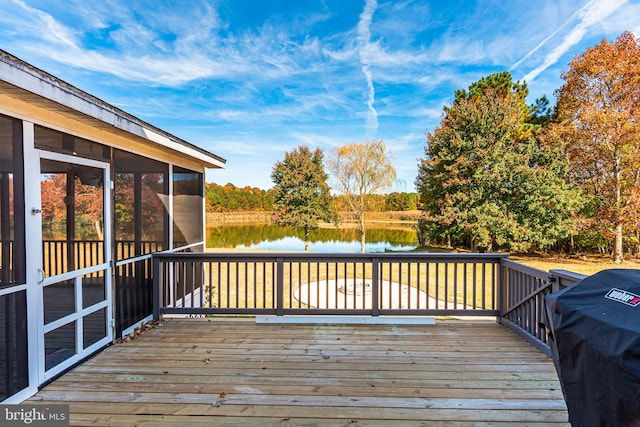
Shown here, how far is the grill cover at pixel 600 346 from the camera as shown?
954 mm

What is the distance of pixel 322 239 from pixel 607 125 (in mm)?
13830

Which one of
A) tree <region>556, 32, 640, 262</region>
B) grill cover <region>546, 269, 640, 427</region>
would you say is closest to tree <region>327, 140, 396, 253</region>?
tree <region>556, 32, 640, 262</region>

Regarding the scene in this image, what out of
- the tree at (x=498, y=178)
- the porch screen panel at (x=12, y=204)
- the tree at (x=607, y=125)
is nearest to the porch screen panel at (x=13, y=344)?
the porch screen panel at (x=12, y=204)

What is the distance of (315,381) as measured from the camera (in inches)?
94.7

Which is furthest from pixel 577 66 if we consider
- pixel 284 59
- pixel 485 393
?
pixel 485 393

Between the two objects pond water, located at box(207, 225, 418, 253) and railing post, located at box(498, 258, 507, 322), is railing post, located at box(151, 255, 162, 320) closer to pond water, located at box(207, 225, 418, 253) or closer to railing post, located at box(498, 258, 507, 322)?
railing post, located at box(498, 258, 507, 322)

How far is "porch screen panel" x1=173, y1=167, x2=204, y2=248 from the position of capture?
4.51 metres

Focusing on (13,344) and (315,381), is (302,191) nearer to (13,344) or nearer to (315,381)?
(315,381)

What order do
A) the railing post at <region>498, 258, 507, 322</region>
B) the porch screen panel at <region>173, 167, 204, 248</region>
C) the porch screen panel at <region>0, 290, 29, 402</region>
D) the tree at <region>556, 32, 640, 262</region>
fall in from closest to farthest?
the porch screen panel at <region>0, 290, 29, 402</region> → the railing post at <region>498, 258, 507, 322</region> → the porch screen panel at <region>173, 167, 204, 248</region> → the tree at <region>556, 32, 640, 262</region>

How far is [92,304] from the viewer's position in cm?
293

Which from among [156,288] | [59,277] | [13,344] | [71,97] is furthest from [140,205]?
[13,344]

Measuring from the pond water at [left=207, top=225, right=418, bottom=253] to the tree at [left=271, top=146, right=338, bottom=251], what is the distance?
126 cm

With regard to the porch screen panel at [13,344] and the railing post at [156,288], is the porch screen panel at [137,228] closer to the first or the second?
the railing post at [156,288]

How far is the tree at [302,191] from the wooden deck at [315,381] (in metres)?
13.1
